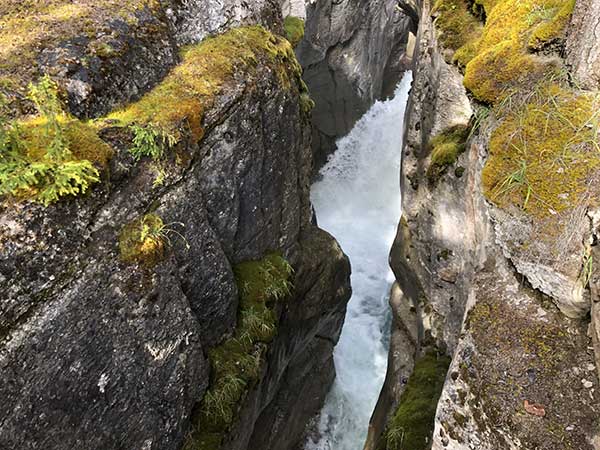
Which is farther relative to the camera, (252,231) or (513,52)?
(252,231)

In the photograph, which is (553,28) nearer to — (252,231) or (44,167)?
(252,231)

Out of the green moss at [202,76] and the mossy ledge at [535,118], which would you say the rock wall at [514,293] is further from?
the green moss at [202,76]

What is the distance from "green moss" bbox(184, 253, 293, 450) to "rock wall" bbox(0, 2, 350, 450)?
19 cm

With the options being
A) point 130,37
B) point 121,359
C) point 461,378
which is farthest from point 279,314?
point 130,37

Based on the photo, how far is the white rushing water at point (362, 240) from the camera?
38.7 feet

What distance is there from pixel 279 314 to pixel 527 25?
6013 mm

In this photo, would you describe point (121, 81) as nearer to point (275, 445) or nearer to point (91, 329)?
point (91, 329)

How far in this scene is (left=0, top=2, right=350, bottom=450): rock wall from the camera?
452 centimetres

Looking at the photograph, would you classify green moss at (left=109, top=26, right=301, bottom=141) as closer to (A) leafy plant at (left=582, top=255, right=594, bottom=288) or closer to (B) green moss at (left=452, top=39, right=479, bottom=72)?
(B) green moss at (left=452, top=39, right=479, bottom=72)

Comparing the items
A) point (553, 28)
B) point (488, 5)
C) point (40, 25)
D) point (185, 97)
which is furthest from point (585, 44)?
point (40, 25)

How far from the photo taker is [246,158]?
7.34m

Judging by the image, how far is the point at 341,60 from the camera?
18.9m

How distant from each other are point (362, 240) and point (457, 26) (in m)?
9.35

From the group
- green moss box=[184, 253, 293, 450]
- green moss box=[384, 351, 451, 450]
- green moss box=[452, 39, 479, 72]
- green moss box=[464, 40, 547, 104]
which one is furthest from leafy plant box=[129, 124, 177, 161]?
green moss box=[384, 351, 451, 450]
